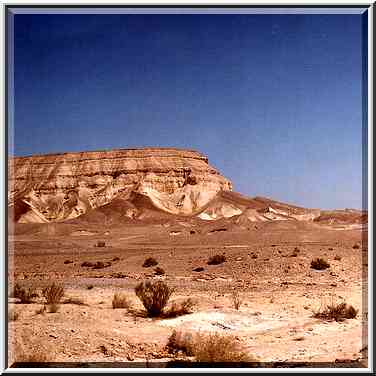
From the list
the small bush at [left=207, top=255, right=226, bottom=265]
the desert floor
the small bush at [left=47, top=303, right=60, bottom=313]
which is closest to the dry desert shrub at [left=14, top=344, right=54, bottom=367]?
the desert floor

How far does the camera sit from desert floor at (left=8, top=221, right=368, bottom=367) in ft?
20.3

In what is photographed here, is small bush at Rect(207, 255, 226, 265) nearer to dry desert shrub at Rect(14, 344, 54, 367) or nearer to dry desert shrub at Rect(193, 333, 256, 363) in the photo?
dry desert shrub at Rect(193, 333, 256, 363)

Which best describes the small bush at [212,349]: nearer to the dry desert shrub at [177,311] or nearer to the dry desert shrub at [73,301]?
the dry desert shrub at [177,311]

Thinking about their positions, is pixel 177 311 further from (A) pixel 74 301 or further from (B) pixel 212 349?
(B) pixel 212 349

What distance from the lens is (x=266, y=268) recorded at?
14.1 meters

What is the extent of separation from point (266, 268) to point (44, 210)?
45.2 meters

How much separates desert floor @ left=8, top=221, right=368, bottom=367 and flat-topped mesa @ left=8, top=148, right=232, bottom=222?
129ft

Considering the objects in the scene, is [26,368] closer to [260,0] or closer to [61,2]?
[61,2]

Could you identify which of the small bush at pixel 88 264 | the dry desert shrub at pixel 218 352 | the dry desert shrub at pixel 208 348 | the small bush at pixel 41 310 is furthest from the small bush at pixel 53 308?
the small bush at pixel 88 264

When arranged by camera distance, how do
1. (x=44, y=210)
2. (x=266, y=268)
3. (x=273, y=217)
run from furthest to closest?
(x=44, y=210), (x=273, y=217), (x=266, y=268)

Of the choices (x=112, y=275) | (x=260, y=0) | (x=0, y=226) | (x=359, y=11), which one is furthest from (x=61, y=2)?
(x=112, y=275)

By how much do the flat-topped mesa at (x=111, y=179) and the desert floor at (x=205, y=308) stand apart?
129ft

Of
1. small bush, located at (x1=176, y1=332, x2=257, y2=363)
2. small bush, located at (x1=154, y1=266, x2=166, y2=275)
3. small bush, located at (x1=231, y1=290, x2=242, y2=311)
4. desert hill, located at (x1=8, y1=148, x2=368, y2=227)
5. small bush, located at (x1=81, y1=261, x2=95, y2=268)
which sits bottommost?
small bush, located at (x1=81, y1=261, x2=95, y2=268)

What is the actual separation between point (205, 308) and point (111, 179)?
5419 cm
